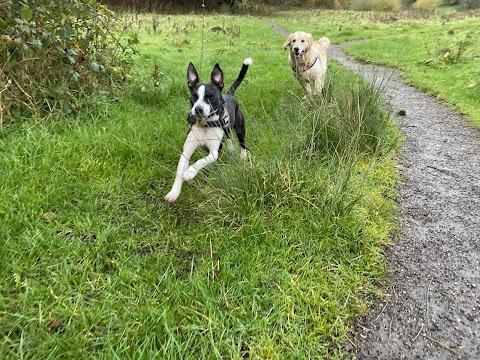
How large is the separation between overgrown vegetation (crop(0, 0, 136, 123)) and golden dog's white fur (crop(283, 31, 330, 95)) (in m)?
3.28

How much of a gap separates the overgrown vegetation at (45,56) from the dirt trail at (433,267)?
330cm

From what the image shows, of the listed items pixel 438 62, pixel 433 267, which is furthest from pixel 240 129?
pixel 438 62

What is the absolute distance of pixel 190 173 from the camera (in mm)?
2840

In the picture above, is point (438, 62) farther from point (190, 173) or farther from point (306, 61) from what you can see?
point (190, 173)

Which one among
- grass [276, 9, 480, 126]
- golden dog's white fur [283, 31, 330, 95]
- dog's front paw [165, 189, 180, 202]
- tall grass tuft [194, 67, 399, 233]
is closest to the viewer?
tall grass tuft [194, 67, 399, 233]

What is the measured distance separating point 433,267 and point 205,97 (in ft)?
7.23

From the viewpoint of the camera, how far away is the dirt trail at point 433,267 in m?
1.88

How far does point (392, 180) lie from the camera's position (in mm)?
3500

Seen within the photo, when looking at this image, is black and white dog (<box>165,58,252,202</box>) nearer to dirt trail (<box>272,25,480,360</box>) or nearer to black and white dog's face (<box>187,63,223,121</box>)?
black and white dog's face (<box>187,63,223,121</box>)

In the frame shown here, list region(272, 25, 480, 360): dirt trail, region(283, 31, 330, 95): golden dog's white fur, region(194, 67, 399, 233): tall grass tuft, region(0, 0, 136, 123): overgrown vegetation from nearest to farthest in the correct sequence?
region(272, 25, 480, 360): dirt trail
region(194, 67, 399, 233): tall grass tuft
region(0, 0, 136, 123): overgrown vegetation
region(283, 31, 330, 95): golden dog's white fur

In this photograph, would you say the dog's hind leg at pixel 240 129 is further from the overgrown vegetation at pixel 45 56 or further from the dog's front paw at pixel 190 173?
the overgrown vegetation at pixel 45 56

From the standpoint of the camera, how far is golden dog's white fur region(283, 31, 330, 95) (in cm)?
609

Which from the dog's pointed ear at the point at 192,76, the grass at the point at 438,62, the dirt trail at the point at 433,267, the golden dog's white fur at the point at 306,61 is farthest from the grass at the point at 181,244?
the grass at the point at 438,62

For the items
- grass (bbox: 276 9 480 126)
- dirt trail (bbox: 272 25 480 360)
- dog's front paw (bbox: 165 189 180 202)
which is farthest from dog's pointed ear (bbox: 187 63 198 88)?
grass (bbox: 276 9 480 126)
